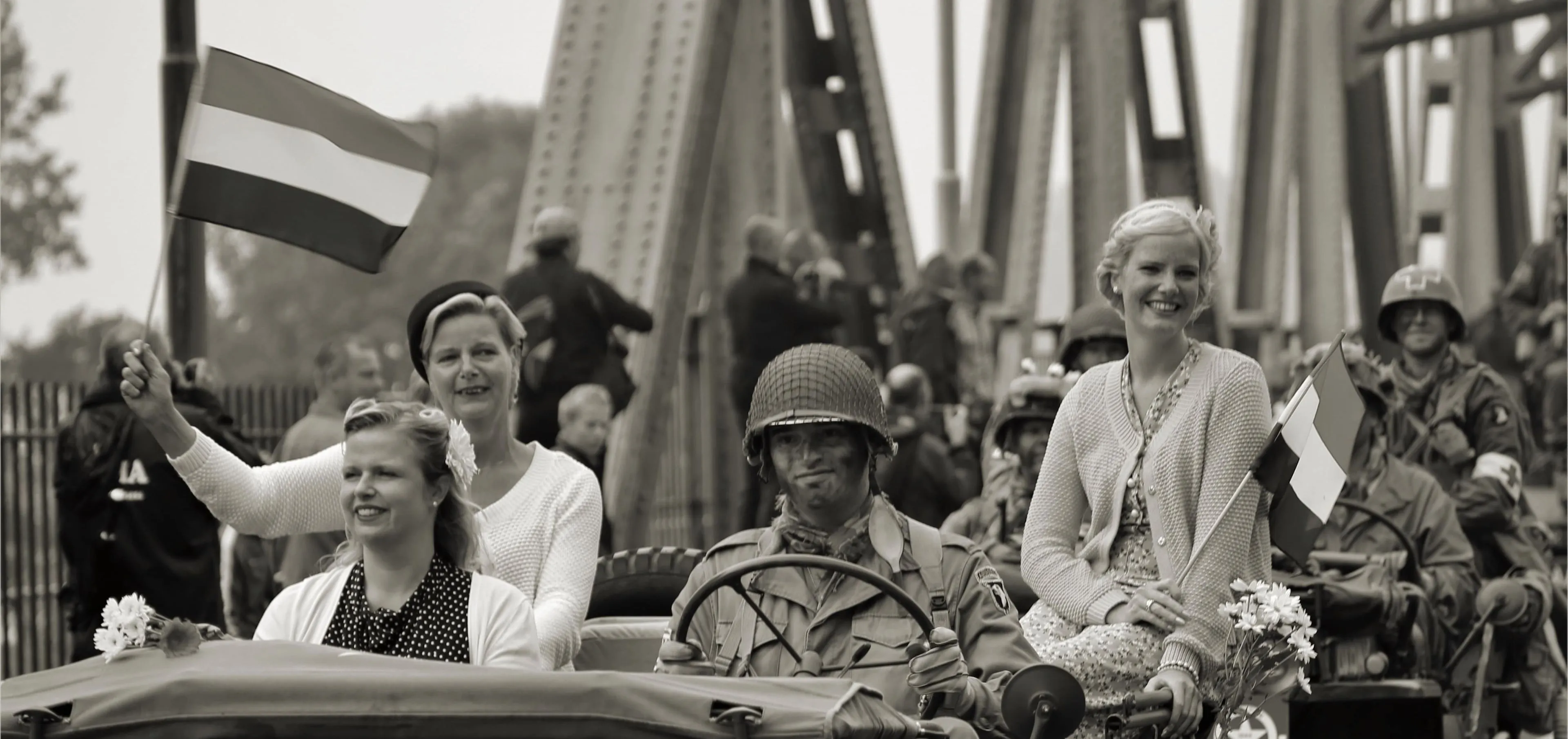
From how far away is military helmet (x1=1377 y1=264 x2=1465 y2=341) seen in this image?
9.64 m

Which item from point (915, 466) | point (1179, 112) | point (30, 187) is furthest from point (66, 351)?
point (915, 466)

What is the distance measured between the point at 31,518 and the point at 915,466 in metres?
4.58

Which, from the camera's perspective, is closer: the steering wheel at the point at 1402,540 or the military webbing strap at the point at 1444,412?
the steering wheel at the point at 1402,540

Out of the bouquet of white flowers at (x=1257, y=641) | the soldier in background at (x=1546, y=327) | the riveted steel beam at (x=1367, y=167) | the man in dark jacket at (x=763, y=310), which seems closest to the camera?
the bouquet of white flowers at (x=1257, y=641)

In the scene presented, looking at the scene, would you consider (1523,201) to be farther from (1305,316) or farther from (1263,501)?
(1263,501)

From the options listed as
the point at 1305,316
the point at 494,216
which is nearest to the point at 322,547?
the point at 1305,316

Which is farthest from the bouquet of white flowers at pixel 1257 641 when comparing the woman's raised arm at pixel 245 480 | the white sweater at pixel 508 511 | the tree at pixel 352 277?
the tree at pixel 352 277

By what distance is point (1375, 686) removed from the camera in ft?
23.7

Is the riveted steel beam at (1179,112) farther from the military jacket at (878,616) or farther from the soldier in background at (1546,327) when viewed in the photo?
the military jacket at (878,616)

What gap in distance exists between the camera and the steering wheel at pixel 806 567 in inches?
173

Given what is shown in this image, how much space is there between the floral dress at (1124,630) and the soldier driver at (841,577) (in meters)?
0.56

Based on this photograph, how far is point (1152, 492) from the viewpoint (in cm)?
560

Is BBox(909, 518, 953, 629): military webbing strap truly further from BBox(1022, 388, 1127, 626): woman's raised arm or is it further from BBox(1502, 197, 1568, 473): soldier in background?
BBox(1502, 197, 1568, 473): soldier in background

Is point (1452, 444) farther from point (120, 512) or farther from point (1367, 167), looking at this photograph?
point (1367, 167)
